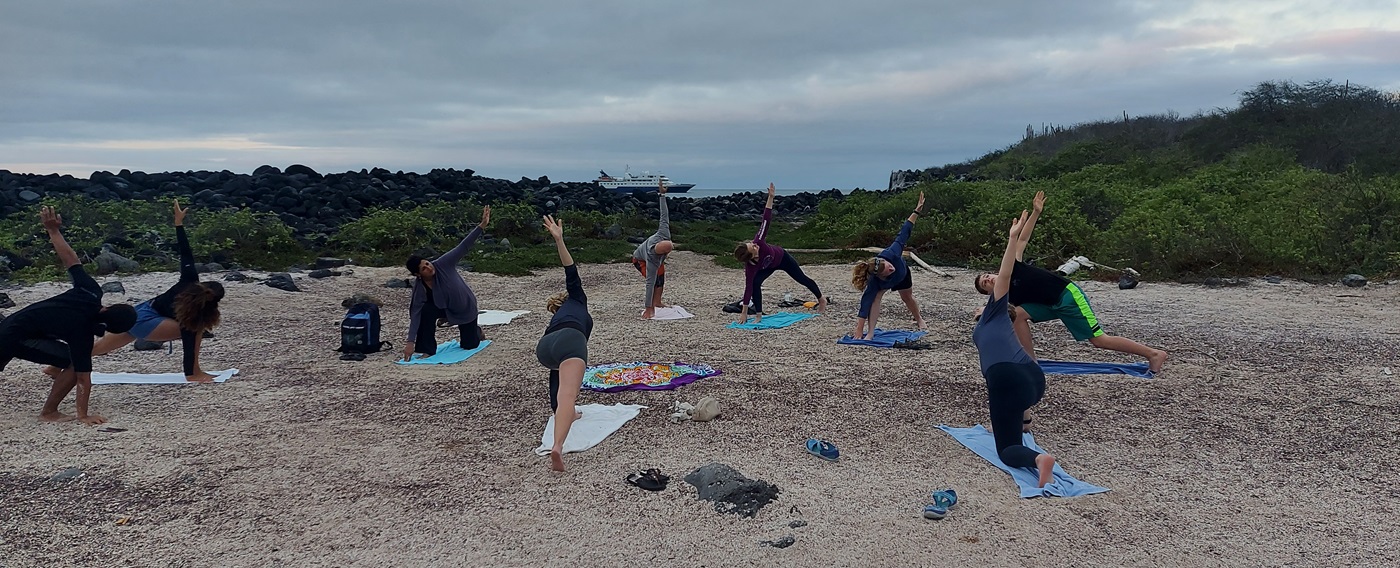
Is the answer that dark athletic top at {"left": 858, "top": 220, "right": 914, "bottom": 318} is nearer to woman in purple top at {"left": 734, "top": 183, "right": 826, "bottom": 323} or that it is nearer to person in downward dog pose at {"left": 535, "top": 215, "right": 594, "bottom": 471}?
woman in purple top at {"left": 734, "top": 183, "right": 826, "bottom": 323}

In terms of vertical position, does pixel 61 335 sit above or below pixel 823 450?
above

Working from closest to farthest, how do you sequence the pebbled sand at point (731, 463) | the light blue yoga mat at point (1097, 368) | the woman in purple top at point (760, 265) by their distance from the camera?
the pebbled sand at point (731, 463)
the light blue yoga mat at point (1097, 368)
the woman in purple top at point (760, 265)

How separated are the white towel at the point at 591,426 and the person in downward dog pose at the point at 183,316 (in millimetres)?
3256

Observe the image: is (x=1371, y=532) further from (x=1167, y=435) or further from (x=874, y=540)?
(x=874, y=540)

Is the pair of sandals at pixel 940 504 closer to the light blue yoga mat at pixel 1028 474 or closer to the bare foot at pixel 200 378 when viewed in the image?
the light blue yoga mat at pixel 1028 474

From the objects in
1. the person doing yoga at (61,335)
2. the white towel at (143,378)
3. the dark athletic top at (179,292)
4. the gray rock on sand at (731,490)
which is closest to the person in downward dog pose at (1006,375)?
the gray rock on sand at (731,490)

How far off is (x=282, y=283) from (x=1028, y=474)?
1193cm

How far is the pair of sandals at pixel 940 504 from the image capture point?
4.57 meters

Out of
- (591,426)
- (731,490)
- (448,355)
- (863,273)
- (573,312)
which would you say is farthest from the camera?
(863,273)

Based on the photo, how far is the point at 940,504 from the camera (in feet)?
15.3

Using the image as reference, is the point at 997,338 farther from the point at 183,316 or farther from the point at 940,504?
the point at 183,316

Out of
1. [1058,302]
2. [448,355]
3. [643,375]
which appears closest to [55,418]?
[448,355]

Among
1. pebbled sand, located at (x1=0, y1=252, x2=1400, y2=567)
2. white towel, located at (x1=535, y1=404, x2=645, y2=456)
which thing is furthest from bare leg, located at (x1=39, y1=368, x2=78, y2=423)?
white towel, located at (x1=535, y1=404, x2=645, y2=456)

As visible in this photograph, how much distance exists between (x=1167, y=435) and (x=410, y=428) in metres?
5.51
